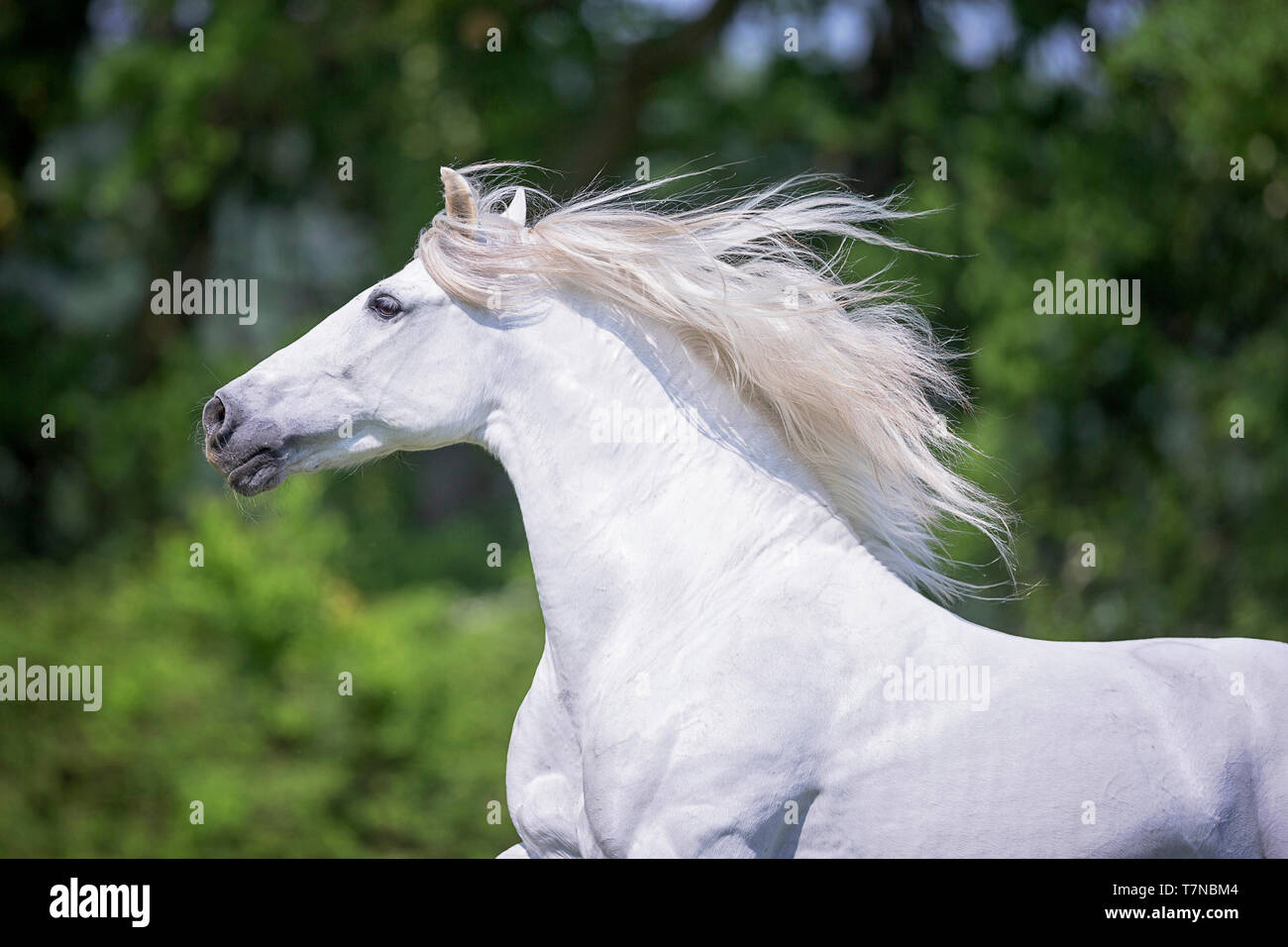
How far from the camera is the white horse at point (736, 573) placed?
2.18 metres

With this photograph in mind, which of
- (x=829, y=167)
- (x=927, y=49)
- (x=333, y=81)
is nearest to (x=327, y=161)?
(x=333, y=81)

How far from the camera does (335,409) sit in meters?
2.38

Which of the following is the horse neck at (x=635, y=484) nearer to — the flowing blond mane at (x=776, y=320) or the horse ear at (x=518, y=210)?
the flowing blond mane at (x=776, y=320)

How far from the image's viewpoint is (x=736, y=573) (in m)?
2.31

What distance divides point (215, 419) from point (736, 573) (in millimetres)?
1057

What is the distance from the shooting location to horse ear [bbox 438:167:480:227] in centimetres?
237

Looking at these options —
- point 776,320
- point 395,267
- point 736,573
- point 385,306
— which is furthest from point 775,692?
point 395,267

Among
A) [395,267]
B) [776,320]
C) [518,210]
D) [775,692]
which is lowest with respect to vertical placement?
[775,692]

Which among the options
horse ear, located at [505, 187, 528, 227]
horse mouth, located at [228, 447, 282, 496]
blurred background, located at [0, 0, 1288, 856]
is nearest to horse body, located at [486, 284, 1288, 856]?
horse ear, located at [505, 187, 528, 227]

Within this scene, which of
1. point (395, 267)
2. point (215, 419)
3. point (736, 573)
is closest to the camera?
point (736, 573)

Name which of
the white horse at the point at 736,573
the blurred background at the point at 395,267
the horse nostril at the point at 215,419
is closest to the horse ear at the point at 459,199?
the white horse at the point at 736,573

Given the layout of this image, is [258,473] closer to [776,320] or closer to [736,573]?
[736,573]

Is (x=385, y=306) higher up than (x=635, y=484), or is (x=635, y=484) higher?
(x=385, y=306)

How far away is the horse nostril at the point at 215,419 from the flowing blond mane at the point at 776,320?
19.2 inches
